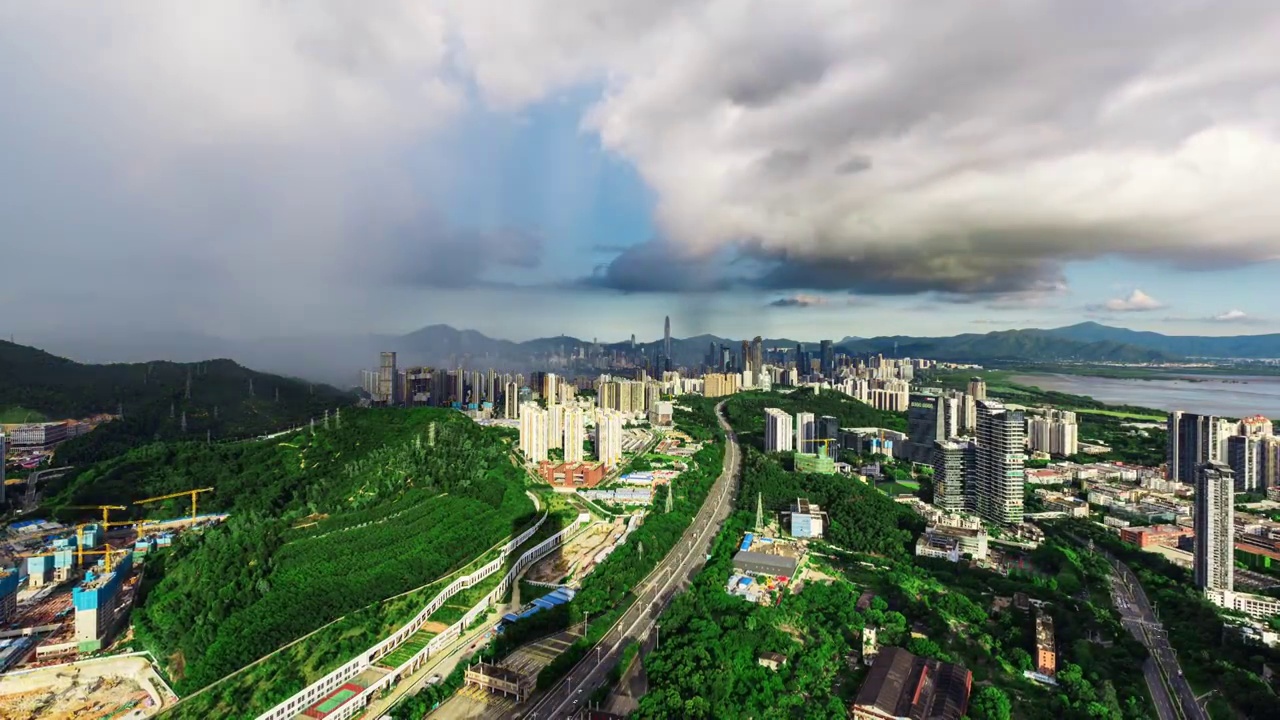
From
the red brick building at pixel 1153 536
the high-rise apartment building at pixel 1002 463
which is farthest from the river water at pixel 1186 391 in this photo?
the high-rise apartment building at pixel 1002 463

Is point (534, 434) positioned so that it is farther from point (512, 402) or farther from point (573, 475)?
point (512, 402)

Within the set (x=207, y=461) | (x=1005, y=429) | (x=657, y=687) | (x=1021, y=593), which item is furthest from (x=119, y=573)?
(x=1005, y=429)

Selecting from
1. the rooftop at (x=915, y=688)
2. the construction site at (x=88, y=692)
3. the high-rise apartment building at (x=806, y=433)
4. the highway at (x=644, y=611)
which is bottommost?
the construction site at (x=88, y=692)

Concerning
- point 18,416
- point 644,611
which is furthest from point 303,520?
point 18,416

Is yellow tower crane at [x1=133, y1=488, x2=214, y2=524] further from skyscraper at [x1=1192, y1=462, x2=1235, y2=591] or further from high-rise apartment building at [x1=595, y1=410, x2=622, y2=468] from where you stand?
skyscraper at [x1=1192, y1=462, x2=1235, y2=591]

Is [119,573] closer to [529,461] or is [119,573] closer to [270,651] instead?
[270,651]

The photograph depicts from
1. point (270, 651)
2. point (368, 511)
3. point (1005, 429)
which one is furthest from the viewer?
point (1005, 429)

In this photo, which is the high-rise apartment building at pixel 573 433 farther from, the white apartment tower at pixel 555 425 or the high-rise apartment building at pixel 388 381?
the high-rise apartment building at pixel 388 381
